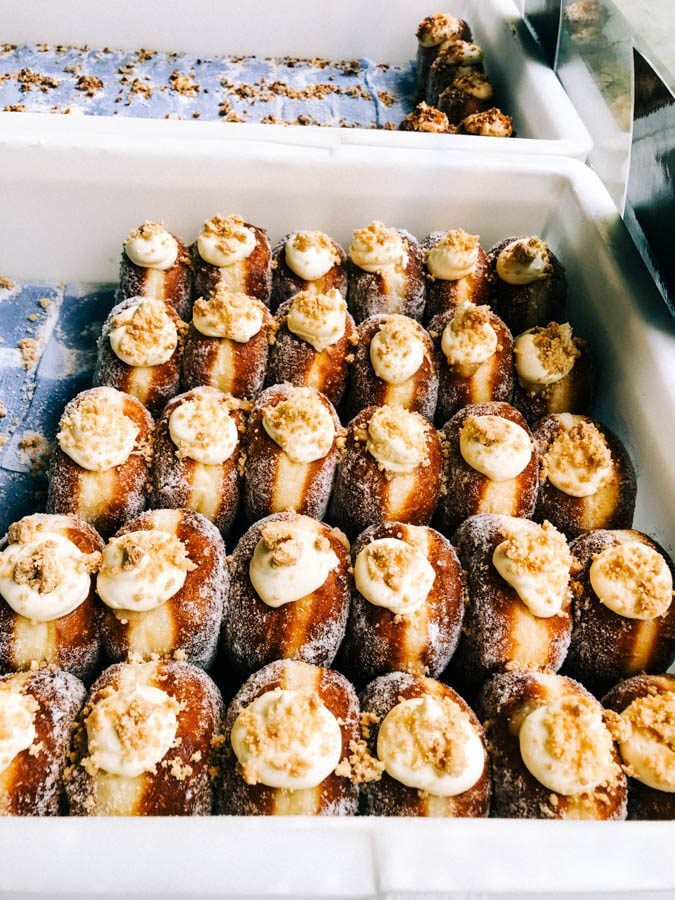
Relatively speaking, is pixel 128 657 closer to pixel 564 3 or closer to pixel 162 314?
pixel 162 314

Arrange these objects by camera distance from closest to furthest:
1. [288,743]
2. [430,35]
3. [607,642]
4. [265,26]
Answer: [288,743] → [607,642] → [430,35] → [265,26]

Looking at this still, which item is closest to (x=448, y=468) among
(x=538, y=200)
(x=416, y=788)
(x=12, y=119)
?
(x=416, y=788)

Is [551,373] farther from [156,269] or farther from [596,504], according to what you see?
[156,269]

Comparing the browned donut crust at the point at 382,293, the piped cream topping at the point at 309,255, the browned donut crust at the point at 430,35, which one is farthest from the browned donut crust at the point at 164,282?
the browned donut crust at the point at 430,35

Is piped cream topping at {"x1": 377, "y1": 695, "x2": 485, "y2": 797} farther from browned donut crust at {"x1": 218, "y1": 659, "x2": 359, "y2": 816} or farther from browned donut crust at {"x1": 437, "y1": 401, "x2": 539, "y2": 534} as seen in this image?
browned donut crust at {"x1": 437, "y1": 401, "x2": 539, "y2": 534}

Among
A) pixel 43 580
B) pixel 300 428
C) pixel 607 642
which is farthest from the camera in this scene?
pixel 300 428

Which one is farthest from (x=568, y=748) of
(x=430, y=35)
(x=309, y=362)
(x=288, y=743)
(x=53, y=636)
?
(x=430, y=35)

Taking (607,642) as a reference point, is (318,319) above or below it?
above

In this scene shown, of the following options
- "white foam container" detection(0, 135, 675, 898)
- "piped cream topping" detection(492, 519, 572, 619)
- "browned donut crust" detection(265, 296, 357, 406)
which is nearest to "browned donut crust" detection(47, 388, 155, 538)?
"browned donut crust" detection(265, 296, 357, 406)
